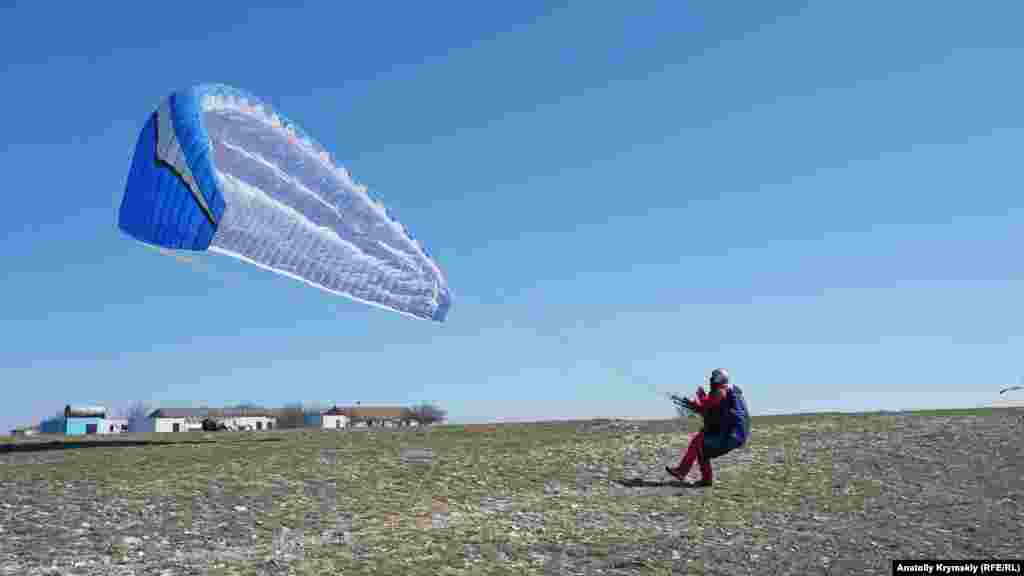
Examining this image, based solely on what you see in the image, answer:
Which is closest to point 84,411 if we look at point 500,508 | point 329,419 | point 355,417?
point 329,419

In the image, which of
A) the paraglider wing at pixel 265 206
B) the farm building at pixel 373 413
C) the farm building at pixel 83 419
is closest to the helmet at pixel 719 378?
the paraglider wing at pixel 265 206

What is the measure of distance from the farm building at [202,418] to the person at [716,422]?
82762mm

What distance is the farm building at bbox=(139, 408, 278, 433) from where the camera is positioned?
10331cm

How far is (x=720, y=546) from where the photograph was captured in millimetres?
12156

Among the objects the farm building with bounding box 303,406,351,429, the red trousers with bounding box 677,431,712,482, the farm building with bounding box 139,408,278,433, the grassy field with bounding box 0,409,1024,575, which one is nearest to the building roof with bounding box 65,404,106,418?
the farm building with bounding box 139,408,278,433

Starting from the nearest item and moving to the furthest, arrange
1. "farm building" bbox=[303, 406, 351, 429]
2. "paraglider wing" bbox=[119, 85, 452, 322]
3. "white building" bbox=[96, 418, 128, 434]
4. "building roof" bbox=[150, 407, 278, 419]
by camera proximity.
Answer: "paraglider wing" bbox=[119, 85, 452, 322]
"white building" bbox=[96, 418, 128, 434]
"farm building" bbox=[303, 406, 351, 429]
"building roof" bbox=[150, 407, 278, 419]

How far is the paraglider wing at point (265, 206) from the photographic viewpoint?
17812 mm

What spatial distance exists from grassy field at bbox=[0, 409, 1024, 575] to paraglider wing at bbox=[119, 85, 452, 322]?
4.08 m

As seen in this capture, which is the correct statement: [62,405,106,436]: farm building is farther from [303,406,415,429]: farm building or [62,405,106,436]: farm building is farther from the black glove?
the black glove

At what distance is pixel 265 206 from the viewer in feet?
65.0

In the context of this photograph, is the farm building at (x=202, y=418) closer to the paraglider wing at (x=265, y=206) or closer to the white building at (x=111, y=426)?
the white building at (x=111, y=426)

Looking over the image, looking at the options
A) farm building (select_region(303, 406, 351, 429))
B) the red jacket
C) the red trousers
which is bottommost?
farm building (select_region(303, 406, 351, 429))

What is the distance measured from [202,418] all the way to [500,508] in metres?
114

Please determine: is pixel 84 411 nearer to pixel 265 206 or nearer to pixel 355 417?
pixel 355 417
